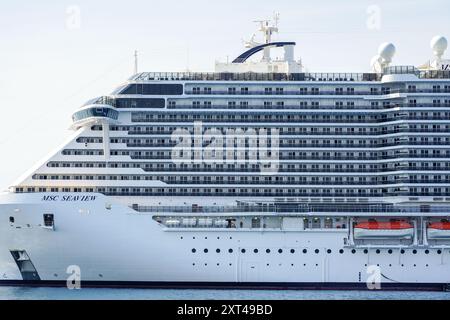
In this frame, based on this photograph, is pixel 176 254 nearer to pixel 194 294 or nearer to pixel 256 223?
pixel 194 294

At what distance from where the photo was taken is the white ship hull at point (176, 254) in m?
44.2

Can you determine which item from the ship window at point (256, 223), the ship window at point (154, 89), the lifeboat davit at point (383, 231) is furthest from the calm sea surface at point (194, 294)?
the ship window at point (154, 89)

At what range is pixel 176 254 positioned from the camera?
4416 centimetres

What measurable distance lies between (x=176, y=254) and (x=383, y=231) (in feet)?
32.8

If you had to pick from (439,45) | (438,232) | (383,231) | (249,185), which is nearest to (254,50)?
(249,185)

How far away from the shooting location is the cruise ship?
44500 millimetres

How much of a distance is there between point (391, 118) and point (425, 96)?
205 cm

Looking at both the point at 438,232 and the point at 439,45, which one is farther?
the point at 439,45

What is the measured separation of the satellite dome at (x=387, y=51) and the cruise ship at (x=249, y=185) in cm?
10

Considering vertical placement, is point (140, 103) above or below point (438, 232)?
above

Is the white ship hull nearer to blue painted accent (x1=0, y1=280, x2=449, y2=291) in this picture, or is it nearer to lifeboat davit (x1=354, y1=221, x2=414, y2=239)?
blue painted accent (x1=0, y1=280, x2=449, y2=291)

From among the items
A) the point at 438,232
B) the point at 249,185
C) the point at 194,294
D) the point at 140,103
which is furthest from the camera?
the point at 140,103

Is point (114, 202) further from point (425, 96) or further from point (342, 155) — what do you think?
point (425, 96)
